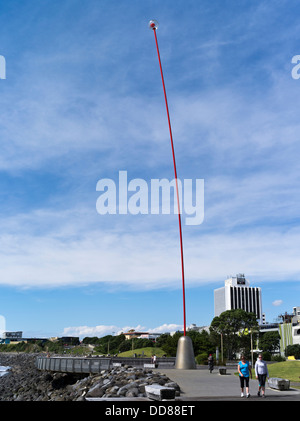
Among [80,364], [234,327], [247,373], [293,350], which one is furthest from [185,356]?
[293,350]

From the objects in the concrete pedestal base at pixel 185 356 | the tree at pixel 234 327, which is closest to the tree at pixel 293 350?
the tree at pixel 234 327

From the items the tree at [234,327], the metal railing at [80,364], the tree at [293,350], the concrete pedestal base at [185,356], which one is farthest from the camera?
the tree at [293,350]

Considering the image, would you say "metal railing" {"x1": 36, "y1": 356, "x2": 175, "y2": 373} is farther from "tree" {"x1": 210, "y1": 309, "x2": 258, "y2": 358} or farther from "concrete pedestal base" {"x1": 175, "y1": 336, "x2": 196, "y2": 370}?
"tree" {"x1": 210, "y1": 309, "x2": 258, "y2": 358}

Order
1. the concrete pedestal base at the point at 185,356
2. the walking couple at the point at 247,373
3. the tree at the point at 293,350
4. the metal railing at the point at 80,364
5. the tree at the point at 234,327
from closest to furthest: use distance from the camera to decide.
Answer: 1. the walking couple at the point at 247,373
2. the concrete pedestal base at the point at 185,356
3. the metal railing at the point at 80,364
4. the tree at the point at 234,327
5. the tree at the point at 293,350

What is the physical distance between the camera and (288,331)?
119m

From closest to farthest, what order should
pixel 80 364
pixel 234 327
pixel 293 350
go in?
1. pixel 80 364
2. pixel 234 327
3. pixel 293 350

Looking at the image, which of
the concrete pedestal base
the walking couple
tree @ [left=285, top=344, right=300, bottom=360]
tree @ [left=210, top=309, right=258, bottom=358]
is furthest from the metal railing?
tree @ [left=285, top=344, right=300, bottom=360]

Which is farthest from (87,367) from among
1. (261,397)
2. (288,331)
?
(288,331)

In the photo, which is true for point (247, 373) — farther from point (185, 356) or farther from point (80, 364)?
point (80, 364)

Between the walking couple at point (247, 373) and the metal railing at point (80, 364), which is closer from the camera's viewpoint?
the walking couple at point (247, 373)

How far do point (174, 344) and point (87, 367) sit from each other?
37229mm

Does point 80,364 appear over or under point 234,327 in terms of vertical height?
under

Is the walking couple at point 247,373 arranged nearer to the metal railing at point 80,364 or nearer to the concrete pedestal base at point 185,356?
the concrete pedestal base at point 185,356
